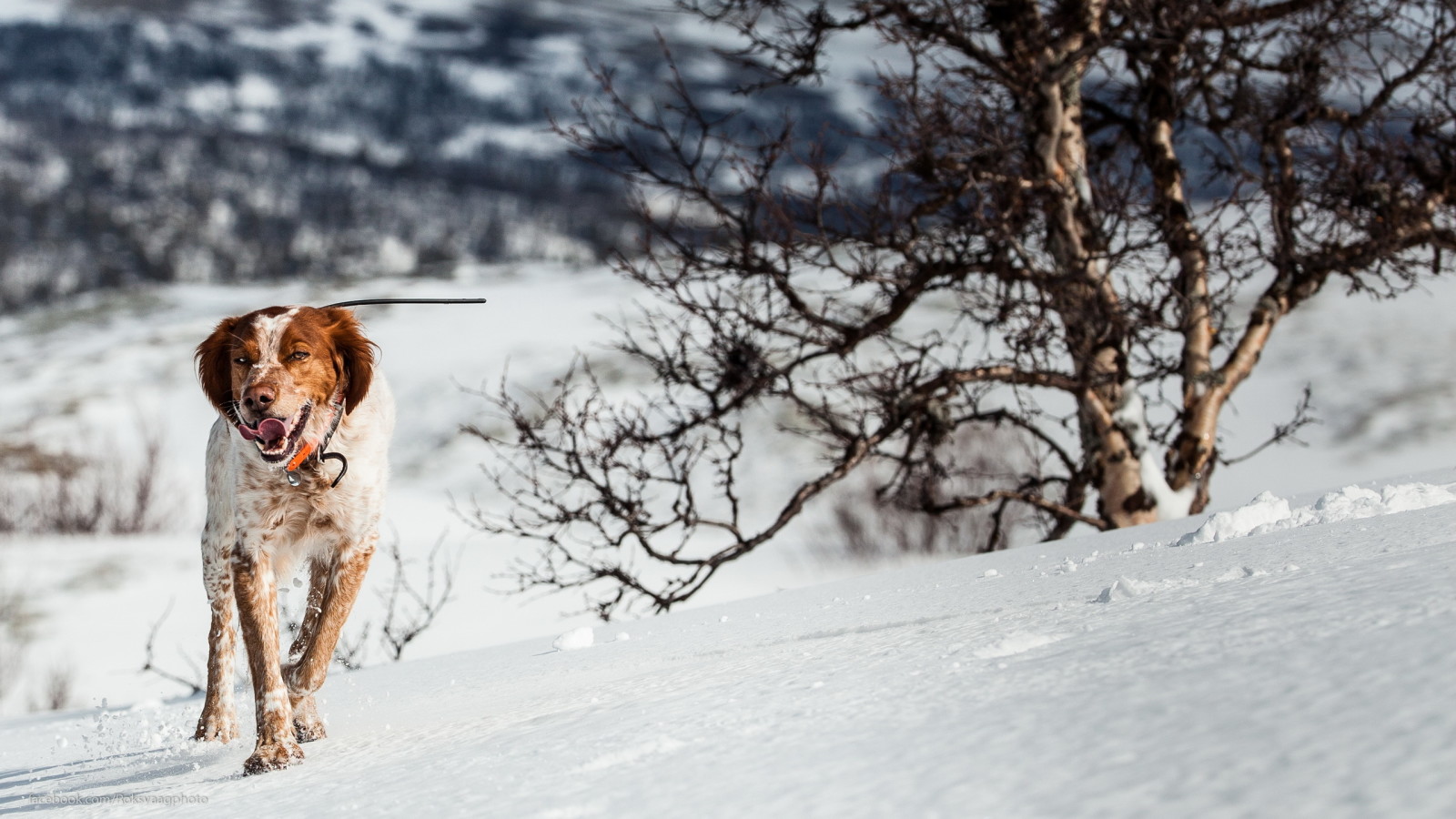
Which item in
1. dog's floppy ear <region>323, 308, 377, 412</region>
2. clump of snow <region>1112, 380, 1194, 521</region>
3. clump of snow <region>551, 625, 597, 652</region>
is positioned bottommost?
clump of snow <region>551, 625, 597, 652</region>

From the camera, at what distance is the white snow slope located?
1.21 m

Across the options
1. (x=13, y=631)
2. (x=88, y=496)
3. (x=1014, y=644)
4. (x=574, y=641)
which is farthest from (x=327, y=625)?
(x=88, y=496)

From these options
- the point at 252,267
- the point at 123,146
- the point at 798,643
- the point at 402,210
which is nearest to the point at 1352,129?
the point at 798,643

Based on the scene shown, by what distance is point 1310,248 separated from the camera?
805 cm

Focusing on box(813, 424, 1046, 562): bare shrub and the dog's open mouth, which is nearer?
the dog's open mouth

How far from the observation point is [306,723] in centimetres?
332

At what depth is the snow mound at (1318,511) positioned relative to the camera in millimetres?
3523

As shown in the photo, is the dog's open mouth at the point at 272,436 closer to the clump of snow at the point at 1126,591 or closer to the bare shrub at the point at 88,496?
the clump of snow at the point at 1126,591

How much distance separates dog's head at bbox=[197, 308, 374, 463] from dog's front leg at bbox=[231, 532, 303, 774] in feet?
1.28

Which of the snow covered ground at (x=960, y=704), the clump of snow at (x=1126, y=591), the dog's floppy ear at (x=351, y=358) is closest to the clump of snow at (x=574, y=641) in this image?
the snow covered ground at (x=960, y=704)

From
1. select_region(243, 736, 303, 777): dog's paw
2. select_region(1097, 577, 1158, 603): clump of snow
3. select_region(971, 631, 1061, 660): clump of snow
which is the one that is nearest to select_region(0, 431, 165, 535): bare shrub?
select_region(243, 736, 303, 777): dog's paw

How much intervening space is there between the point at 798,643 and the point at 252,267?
15634cm

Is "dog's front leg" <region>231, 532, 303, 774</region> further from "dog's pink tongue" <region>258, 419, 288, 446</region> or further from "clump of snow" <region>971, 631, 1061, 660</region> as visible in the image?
"clump of snow" <region>971, 631, 1061, 660</region>

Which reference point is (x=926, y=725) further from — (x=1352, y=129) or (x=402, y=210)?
(x=402, y=210)
